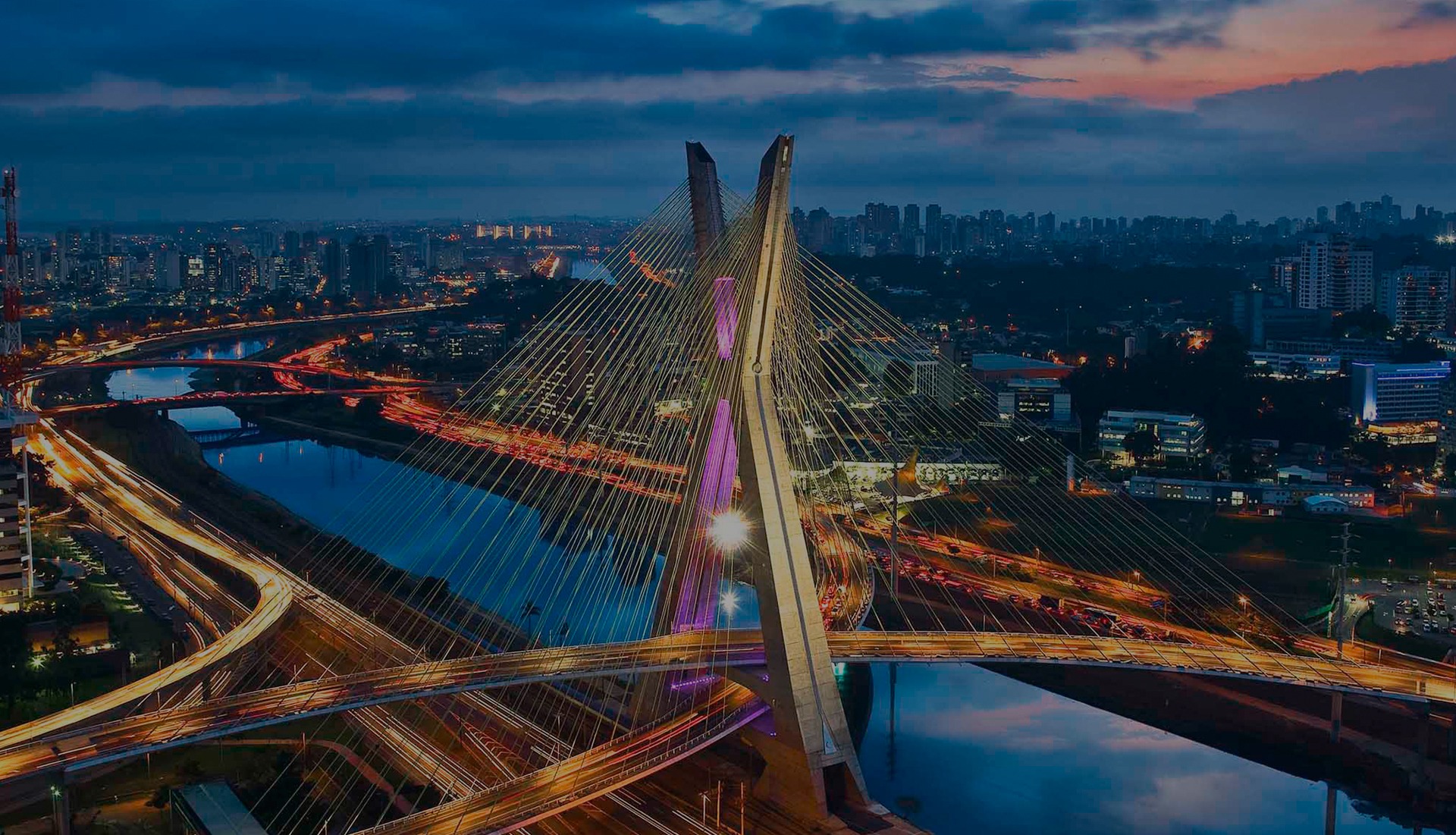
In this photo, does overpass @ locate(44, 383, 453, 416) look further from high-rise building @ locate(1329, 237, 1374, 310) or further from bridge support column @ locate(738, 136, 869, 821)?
high-rise building @ locate(1329, 237, 1374, 310)

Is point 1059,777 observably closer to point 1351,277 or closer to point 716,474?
point 716,474

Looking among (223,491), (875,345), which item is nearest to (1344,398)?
(875,345)

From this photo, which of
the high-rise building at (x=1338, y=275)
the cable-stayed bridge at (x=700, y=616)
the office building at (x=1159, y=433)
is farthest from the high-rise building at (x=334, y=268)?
the cable-stayed bridge at (x=700, y=616)

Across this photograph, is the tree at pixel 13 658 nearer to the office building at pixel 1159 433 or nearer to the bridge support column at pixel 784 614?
the bridge support column at pixel 784 614

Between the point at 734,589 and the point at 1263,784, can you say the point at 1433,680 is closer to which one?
the point at 1263,784

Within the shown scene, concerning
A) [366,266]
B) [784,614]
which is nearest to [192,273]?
[366,266]
